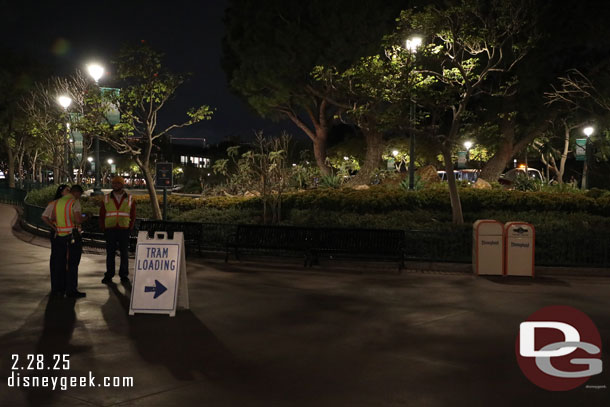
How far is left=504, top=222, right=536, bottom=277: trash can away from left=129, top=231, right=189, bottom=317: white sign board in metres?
7.15

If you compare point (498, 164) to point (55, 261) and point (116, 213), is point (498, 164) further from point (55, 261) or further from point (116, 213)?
point (55, 261)

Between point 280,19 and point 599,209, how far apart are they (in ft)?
66.9

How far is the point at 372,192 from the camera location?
854 inches

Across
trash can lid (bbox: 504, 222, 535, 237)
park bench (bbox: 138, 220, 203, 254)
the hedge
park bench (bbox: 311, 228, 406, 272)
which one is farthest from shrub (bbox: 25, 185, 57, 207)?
trash can lid (bbox: 504, 222, 535, 237)

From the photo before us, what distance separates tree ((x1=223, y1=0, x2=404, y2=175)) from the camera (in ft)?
101

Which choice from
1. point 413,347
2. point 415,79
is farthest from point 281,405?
point 415,79

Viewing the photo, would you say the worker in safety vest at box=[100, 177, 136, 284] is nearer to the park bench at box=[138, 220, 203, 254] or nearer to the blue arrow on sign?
the blue arrow on sign

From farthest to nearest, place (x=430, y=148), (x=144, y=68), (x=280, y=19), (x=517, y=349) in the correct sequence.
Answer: (x=430, y=148)
(x=280, y=19)
(x=144, y=68)
(x=517, y=349)

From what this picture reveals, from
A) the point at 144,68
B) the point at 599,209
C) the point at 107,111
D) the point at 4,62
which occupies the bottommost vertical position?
the point at 599,209

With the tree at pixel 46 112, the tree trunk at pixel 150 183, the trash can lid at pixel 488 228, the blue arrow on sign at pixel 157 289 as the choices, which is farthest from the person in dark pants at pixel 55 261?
the tree at pixel 46 112

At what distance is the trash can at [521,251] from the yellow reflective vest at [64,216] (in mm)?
8561

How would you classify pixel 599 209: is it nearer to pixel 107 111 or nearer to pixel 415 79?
pixel 415 79

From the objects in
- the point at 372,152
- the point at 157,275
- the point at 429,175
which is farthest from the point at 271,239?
the point at 372,152

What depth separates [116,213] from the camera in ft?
37.9
